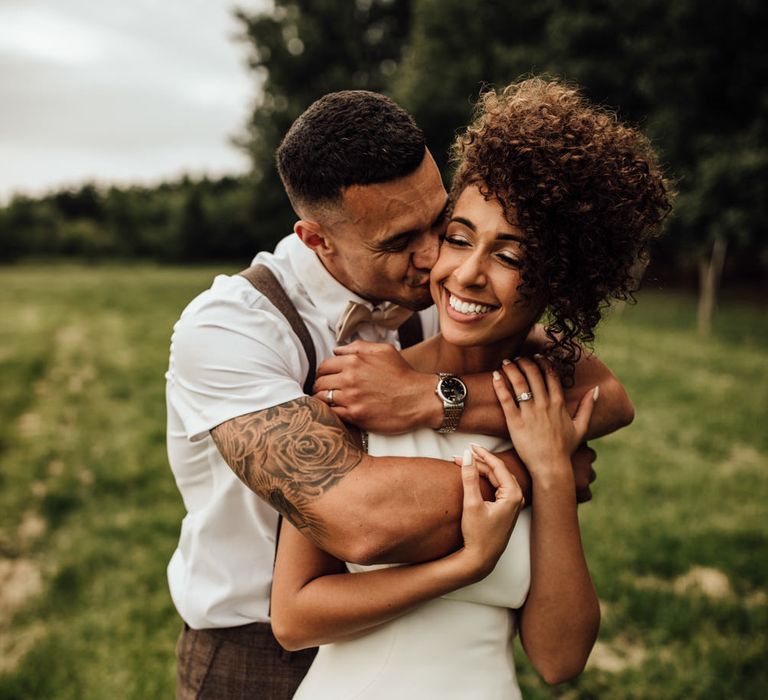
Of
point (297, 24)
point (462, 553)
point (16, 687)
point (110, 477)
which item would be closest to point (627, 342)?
point (110, 477)

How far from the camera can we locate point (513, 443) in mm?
2018

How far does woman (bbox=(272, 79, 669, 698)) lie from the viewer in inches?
70.3

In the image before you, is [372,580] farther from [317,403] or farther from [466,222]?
[466,222]

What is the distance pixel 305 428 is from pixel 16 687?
360 centimetres

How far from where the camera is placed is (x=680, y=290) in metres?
25.9

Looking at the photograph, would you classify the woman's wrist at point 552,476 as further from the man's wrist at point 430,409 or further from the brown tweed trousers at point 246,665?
the brown tweed trousers at point 246,665

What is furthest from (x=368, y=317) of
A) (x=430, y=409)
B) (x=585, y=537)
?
(x=585, y=537)

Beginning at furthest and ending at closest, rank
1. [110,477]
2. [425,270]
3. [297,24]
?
[297,24]
[110,477]
[425,270]

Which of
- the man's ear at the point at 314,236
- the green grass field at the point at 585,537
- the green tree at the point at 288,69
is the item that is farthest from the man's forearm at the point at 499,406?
the green tree at the point at 288,69

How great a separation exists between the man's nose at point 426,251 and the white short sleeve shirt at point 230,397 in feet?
0.85

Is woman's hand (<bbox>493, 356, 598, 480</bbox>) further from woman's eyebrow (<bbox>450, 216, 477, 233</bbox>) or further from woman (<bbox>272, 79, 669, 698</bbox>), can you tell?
woman's eyebrow (<bbox>450, 216, 477, 233</bbox>)

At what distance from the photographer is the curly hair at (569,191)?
→ 1974 millimetres

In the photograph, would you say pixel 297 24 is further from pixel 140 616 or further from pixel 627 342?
pixel 140 616

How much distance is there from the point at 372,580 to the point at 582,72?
60.1 feet
